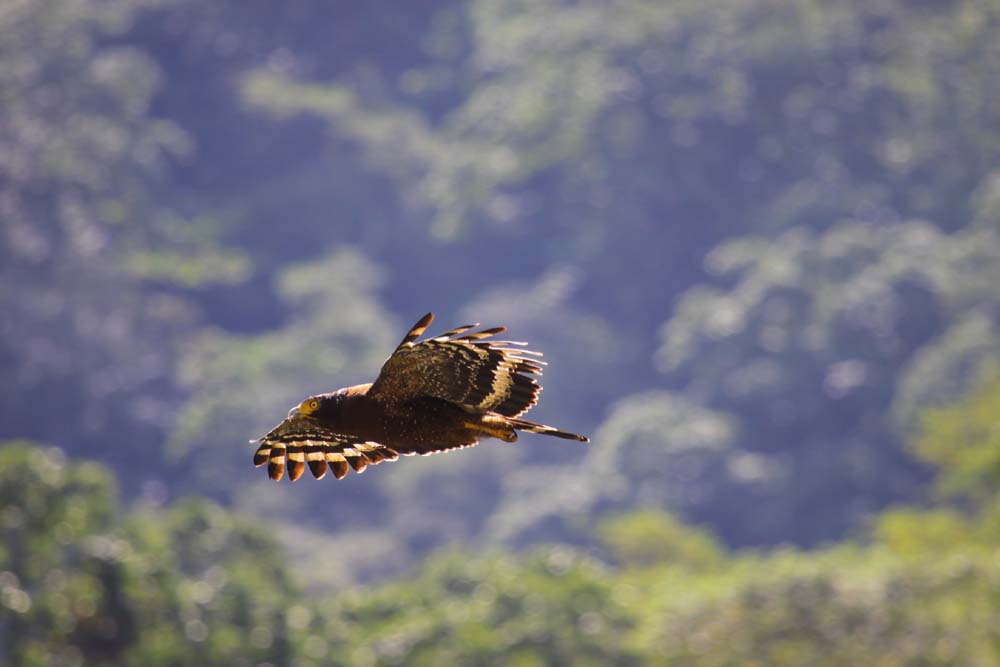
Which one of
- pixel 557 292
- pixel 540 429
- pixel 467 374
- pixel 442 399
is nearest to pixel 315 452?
pixel 442 399

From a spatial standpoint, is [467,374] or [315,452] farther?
[315,452]

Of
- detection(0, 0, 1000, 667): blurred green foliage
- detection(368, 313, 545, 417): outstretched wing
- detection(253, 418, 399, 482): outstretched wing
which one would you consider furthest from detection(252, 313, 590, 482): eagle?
detection(0, 0, 1000, 667): blurred green foliage

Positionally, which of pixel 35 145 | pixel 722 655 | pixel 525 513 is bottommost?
pixel 722 655

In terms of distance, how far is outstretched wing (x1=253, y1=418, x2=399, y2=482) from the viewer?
8.14 m

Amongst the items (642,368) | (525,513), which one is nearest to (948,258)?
(642,368)

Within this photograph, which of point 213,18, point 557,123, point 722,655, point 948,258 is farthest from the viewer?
point 213,18

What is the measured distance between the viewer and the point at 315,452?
8195mm

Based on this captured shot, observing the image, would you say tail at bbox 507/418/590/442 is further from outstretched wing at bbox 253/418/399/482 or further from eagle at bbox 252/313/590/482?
outstretched wing at bbox 253/418/399/482

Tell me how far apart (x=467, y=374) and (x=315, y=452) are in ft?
3.85

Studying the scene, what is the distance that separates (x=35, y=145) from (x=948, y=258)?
4470cm

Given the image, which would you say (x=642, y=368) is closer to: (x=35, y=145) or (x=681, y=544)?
(x=681, y=544)

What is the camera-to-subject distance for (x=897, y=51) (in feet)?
300

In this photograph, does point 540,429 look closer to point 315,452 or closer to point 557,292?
point 315,452

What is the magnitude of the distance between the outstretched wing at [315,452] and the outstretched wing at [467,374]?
32.3 inches
